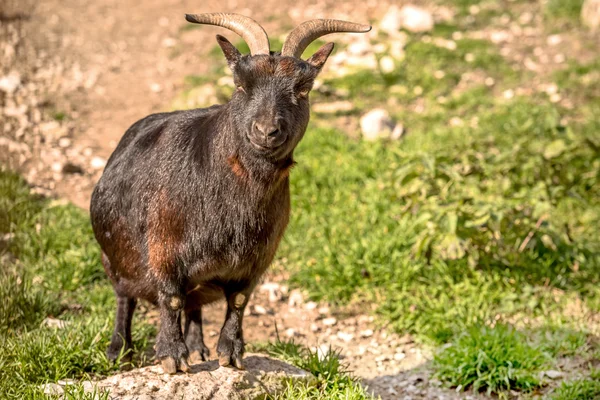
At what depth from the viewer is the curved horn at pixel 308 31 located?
15.7ft

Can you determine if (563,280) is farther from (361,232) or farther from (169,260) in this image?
(169,260)

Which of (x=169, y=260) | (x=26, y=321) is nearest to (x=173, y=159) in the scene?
(x=169, y=260)

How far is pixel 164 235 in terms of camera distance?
4.91 m

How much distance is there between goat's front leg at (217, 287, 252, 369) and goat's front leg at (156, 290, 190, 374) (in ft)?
0.83

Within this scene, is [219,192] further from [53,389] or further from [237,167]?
[53,389]

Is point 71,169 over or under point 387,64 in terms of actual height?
A: under

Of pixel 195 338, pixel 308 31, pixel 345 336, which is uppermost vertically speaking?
pixel 308 31

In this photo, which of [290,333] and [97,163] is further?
[97,163]

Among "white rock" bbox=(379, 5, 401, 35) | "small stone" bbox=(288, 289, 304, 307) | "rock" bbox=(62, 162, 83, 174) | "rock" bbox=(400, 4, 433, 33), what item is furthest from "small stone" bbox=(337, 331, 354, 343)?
"rock" bbox=(400, 4, 433, 33)

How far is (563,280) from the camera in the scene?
7.06 m

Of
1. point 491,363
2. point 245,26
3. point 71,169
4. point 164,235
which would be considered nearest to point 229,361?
point 164,235

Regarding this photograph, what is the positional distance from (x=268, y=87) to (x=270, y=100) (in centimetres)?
10

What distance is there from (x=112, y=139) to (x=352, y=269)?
3.90 meters

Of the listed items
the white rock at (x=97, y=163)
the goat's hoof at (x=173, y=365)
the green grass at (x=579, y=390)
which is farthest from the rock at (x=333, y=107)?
the goat's hoof at (x=173, y=365)
